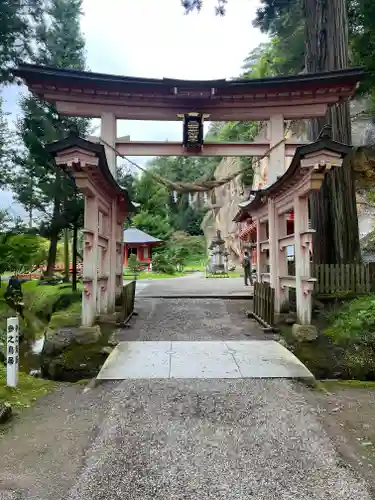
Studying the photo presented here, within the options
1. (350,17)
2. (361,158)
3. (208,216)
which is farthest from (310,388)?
(208,216)

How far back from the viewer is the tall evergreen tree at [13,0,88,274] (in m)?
12.2

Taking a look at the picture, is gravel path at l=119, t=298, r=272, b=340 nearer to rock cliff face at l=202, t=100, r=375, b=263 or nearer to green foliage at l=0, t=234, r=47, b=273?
green foliage at l=0, t=234, r=47, b=273

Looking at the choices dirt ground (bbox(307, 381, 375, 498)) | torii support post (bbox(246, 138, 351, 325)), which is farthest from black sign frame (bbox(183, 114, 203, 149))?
dirt ground (bbox(307, 381, 375, 498))

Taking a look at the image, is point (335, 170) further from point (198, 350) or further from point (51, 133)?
point (51, 133)

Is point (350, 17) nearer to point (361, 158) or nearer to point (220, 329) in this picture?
point (361, 158)

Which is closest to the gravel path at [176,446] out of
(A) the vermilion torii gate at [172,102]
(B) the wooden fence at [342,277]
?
(A) the vermilion torii gate at [172,102]

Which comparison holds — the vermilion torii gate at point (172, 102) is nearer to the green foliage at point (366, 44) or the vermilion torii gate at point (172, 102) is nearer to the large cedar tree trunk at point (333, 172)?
the large cedar tree trunk at point (333, 172)

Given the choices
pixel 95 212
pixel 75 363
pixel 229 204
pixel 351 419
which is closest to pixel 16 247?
pixel 95 212

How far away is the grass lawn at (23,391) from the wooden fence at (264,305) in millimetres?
4036

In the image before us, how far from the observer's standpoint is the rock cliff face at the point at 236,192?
16.8 m

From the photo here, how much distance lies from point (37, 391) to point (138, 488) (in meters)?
2.52

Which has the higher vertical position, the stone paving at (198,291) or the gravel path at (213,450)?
the stone paving at (198,291)

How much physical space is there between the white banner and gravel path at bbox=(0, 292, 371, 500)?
51 cm

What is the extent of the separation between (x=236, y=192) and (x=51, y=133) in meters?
23.7
